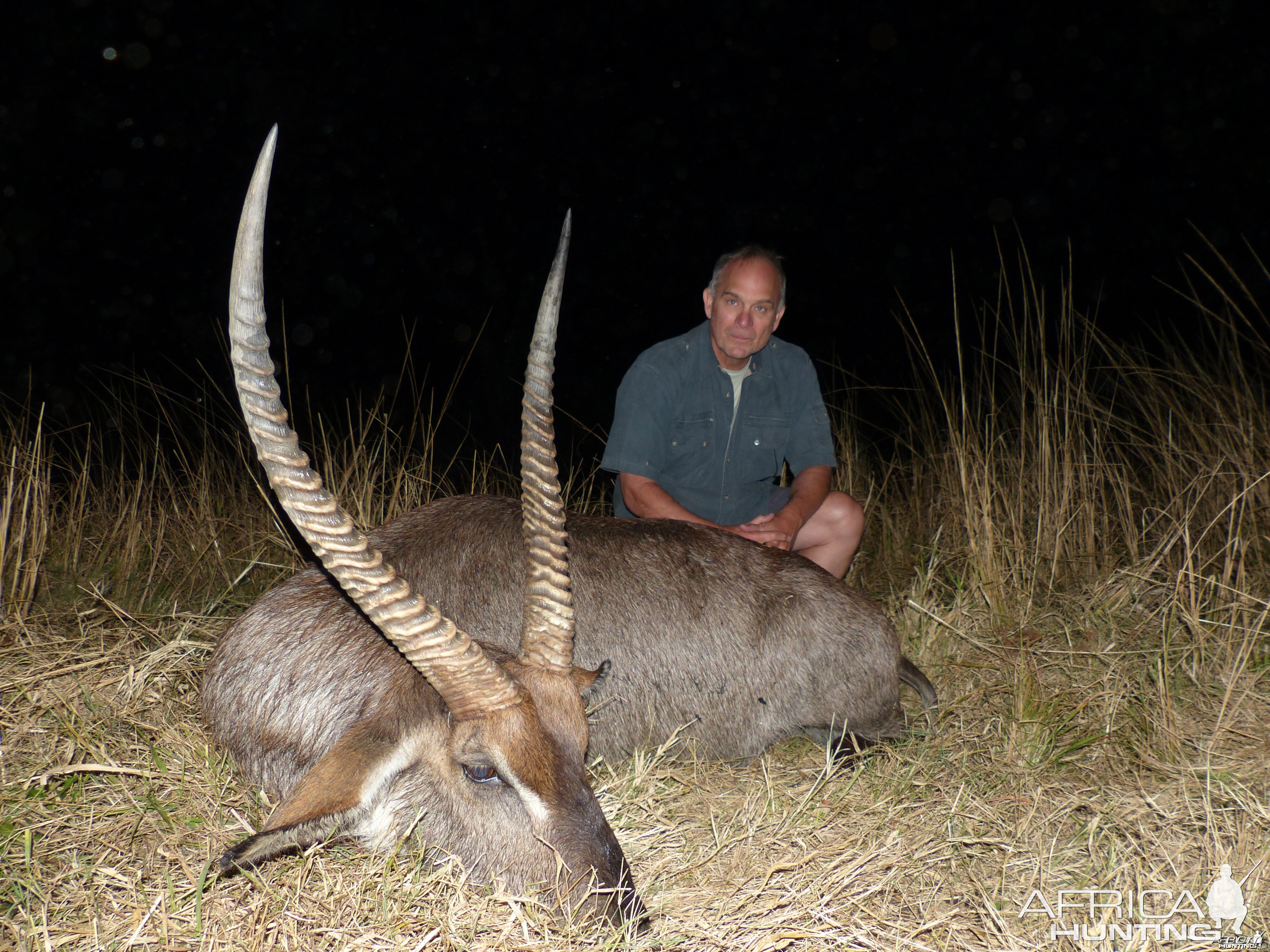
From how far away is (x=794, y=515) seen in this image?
165 inches

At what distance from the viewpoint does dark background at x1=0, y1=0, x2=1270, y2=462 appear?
55.3 feet

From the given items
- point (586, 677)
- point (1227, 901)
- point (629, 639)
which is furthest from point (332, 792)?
point (1227, 901)

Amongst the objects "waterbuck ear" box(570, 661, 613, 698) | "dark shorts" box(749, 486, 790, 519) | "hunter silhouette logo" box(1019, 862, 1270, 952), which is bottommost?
"hunter silhouette logo" box(1019, 862, 1270, 952)

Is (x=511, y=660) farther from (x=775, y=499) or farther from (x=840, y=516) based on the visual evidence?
(x=775, y=499)

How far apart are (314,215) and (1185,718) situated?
63.4 ft

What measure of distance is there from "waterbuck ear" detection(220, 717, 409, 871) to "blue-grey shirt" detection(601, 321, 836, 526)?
241cm

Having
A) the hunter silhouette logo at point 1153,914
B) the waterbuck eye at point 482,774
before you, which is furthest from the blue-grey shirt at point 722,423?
the hunter silhouette logo at point 1153,914

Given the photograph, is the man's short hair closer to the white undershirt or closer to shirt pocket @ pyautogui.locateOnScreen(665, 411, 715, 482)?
the white undershirt

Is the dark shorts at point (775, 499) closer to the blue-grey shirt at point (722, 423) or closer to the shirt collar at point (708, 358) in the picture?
the blue-grey shirt at point (722, 423)

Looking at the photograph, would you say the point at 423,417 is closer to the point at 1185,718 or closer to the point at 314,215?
the point at 1185,718

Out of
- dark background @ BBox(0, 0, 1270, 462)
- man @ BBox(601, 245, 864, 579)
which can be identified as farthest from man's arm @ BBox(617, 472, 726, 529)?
dark background @ BBox(0, 0, 1270, 462)

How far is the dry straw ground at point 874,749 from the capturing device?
215 cm

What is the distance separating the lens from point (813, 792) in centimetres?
279

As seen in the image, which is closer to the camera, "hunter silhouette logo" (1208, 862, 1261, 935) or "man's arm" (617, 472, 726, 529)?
"hunter silhouette logo" (1208, 862, 1261, 935)
